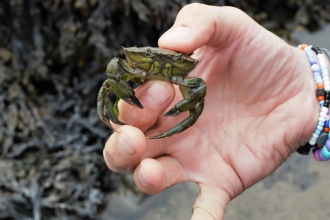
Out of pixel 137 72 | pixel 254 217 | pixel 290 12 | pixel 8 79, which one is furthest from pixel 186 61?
pixel 290 12

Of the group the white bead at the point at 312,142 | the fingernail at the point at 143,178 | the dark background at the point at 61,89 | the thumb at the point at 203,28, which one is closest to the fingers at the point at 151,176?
the fingernail at the point at 143,178

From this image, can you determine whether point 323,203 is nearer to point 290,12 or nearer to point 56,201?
point 56,201

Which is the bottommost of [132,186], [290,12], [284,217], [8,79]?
[284,217]

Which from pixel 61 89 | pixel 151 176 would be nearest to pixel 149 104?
pixel 151 176

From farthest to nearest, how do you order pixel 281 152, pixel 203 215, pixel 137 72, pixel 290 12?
pixel 290 12 → pixel 281 152 → pixel 137 72 → pixel 203 215

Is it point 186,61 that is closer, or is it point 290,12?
point 186,61

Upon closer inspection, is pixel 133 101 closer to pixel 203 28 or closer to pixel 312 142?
pixel 203 28

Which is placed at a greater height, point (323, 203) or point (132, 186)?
point (132, 186)

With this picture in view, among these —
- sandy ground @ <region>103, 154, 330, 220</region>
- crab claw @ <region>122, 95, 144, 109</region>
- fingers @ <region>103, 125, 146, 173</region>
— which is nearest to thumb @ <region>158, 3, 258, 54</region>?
crab claw @ <region>122, 95, 144, 109</region>

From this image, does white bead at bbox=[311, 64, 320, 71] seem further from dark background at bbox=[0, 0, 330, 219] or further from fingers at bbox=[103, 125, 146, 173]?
dark background at bbox=[0, 0, 330, 219]
